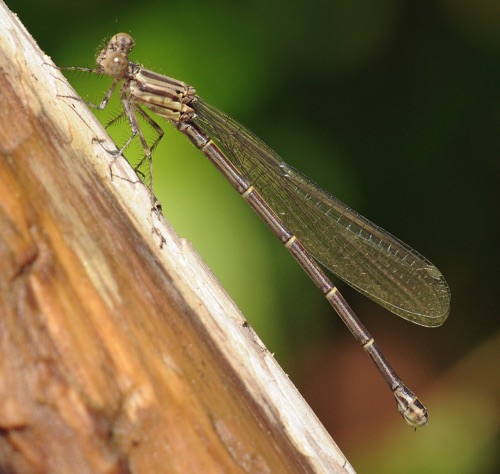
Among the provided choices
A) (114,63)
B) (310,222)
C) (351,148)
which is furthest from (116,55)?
(310,222)

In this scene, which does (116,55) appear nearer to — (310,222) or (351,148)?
(351,148)

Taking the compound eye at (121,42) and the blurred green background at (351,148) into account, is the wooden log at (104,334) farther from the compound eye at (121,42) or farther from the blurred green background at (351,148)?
the blurred green background at (351,148)

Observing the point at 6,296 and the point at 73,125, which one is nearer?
the point at 6,296

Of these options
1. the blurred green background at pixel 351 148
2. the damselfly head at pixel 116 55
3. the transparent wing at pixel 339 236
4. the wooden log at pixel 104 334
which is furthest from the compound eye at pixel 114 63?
the wooden log at pixel 104 334

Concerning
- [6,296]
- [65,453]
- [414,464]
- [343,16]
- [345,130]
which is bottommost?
[414,464]

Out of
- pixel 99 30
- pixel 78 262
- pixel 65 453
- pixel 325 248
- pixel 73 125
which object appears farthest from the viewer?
pixel 325 248

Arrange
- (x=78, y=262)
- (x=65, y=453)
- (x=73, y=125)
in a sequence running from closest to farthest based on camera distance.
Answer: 1. (x=65, y=453)
2. (x=78, y=262)
3. (x=73, y=125)

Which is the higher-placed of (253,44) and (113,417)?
(253,44)

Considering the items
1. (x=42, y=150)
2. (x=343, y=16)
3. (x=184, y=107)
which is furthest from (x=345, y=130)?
(x=42, y=150)

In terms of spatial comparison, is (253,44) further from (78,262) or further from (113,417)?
(113,417)
